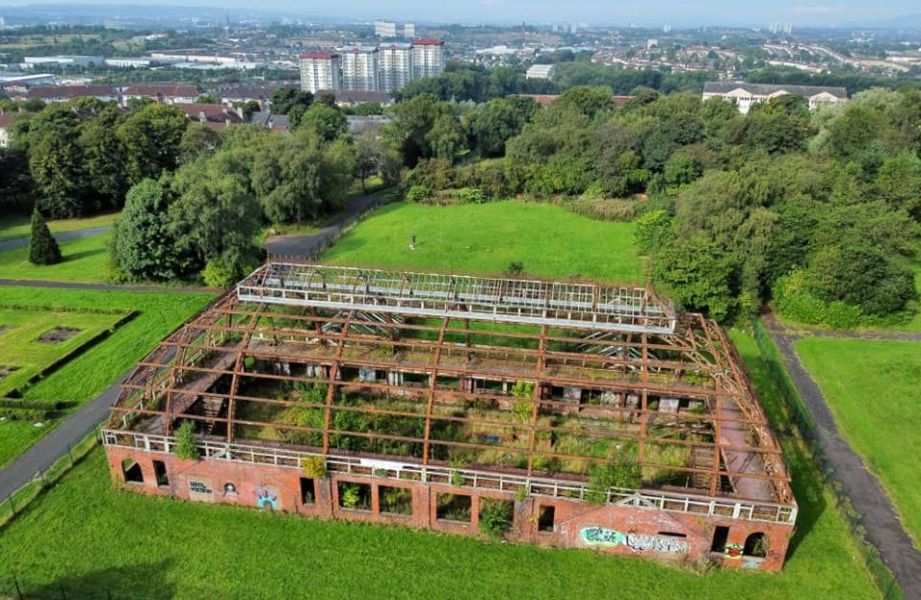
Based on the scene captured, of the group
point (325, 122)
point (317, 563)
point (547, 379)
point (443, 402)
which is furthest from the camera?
point (325, 122)

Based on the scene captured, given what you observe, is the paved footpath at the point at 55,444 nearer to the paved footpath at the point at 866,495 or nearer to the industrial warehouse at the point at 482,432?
the industrial warehouse at the point at 482,432

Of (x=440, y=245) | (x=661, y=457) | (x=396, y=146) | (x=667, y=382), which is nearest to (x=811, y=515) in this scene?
(x=661, y=457)

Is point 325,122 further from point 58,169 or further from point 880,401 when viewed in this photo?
point 880,401

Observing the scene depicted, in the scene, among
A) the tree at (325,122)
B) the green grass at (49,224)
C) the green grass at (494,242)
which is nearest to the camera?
the green grass at (494,242)

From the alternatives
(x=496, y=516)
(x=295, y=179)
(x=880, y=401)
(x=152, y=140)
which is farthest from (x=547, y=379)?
(x=152, y=140)

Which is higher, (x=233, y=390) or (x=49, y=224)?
(x=233, y=390)

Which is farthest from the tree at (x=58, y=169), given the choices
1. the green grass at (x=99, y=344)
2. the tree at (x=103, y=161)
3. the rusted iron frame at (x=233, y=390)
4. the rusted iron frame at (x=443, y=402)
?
the rusted iron frame at (x=233, y=390)

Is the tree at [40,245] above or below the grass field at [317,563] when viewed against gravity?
above
